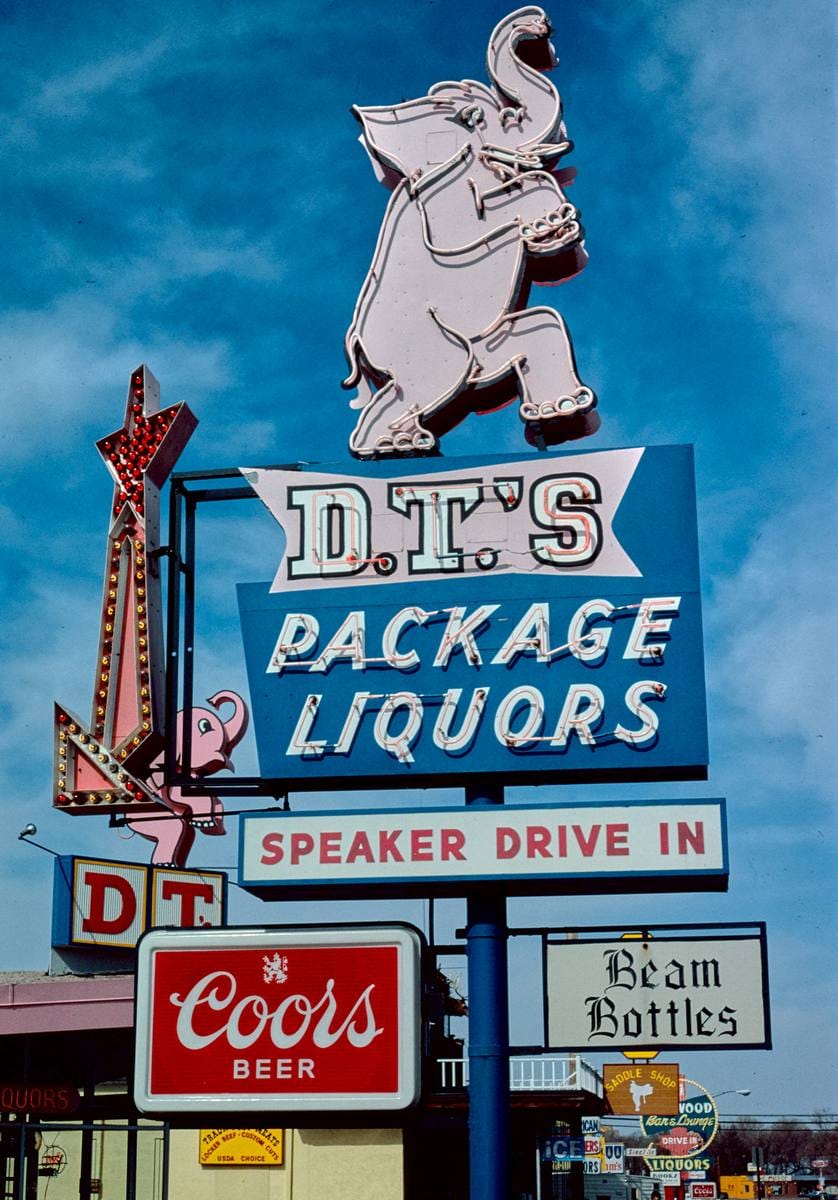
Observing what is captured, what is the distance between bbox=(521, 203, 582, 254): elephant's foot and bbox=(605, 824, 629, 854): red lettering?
584 centimetres

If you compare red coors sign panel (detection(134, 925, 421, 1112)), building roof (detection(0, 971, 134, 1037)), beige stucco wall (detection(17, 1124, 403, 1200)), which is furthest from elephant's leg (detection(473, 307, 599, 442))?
beige stucco wall (detection(17, 1124, 403, 1200))

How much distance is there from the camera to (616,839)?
13.1m

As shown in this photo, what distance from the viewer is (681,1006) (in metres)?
13.8

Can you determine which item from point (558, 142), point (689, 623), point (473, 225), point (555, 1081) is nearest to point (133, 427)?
point (473, 225)

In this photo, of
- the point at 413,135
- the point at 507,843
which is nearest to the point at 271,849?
the point at 507,843

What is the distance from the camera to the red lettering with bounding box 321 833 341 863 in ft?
44.3

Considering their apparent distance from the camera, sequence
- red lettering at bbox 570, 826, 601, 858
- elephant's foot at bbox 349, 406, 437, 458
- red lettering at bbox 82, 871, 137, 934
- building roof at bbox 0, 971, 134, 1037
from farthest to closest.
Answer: red lettering at bbox 82, 871, 137, 934, building roof at bbox 0, 971, 134, 1037, elephant's foot at bbox 349, 406, 437, 458, red lettering at bbox 570, 826, 601, 858

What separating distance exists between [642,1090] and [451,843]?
15.3 metres

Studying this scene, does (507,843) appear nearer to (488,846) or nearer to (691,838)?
(488,846)

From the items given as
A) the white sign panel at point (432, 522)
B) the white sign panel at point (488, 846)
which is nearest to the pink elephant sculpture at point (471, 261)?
the white sign panel at point (432, 522)

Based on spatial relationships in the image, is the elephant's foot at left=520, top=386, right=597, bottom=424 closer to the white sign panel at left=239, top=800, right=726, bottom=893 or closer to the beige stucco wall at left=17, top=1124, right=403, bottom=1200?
the white sign panel at left=239, top=800, right=726, bottom=893

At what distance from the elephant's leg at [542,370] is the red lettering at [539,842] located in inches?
156

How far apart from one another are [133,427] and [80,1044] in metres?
10.7

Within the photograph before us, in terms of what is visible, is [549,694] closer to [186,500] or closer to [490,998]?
[490,998]
